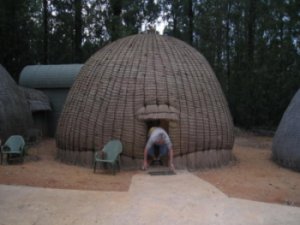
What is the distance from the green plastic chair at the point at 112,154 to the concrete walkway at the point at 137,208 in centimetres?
219

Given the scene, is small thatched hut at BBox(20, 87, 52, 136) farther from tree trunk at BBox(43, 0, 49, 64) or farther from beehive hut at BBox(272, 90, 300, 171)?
beehive hut at BBox(272, 90, 300, 171)

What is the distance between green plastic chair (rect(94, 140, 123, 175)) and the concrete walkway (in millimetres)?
2194

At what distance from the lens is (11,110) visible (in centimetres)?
1650

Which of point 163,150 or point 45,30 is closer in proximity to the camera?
point 163,150

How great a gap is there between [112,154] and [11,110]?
6.68 meters

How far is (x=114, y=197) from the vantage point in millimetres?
8492

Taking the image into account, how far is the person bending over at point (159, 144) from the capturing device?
37.9 feet

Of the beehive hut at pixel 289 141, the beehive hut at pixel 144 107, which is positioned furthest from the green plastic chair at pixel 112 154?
the beehive hut at pixel 289 141

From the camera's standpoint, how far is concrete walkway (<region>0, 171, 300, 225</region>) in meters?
6.98

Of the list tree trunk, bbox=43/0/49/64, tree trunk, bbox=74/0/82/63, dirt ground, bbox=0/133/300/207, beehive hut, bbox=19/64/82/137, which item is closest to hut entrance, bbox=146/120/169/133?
dirt ground, bbox=0/133/300/207

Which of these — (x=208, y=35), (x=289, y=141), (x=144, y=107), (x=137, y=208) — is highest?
(x=208, y=35)

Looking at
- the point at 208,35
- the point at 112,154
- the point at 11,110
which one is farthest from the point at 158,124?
the point at 208,35

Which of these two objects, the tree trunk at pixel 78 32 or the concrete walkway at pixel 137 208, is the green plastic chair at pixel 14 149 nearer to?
the concrete walkway at pixel 137 208

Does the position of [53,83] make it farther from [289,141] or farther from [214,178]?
[289,141]
